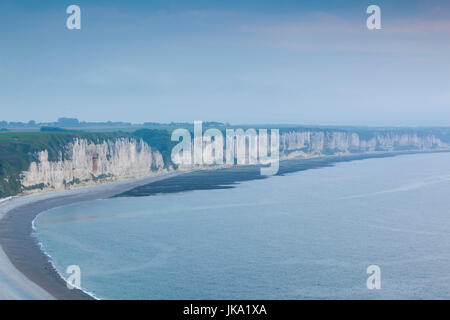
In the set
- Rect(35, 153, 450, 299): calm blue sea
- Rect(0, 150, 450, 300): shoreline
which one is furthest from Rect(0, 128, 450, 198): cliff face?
Rect(35, 153, 450, 299): calm blue sea

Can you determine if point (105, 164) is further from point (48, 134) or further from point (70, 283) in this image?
point (70, 283)

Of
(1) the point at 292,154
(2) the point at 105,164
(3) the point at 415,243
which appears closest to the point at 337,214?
(3) the point at 415,243

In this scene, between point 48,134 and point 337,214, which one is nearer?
point 337,214

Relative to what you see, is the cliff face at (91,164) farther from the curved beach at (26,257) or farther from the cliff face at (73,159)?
the curved beach at (26,257)

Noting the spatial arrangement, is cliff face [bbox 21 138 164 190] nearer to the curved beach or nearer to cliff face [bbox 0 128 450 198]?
cliff face [bbox 0 128 450 198]

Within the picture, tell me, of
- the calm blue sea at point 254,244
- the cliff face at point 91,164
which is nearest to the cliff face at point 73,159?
the cliff face at point 91,164

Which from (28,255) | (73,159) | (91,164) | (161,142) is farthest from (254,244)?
(161,142)

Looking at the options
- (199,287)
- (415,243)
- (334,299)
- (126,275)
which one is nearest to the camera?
(334,299)

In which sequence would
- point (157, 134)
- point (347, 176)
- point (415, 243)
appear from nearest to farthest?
Result: point (415, 243), point (347, 176), point (157, 134)
